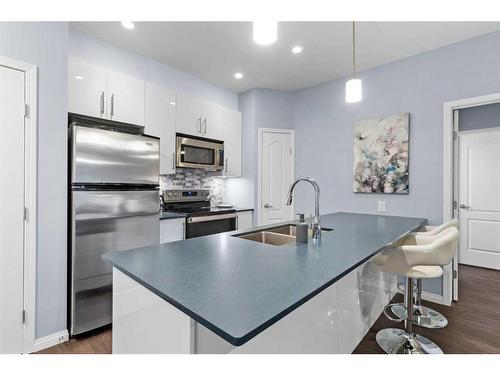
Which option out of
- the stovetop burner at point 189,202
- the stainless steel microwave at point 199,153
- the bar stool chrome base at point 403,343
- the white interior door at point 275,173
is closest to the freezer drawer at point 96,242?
the stovetop burner at point 189,202

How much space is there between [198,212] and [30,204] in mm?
1514

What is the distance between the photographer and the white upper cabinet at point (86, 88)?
2.32 metres

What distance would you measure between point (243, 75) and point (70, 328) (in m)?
3.22

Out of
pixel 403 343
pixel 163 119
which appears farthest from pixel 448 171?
pixel 163 119

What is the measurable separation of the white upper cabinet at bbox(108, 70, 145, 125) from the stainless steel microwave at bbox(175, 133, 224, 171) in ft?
1.80

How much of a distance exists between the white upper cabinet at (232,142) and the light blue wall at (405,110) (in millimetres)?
918

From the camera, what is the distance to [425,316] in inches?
98.0

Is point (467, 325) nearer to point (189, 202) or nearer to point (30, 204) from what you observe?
point (189, 202)

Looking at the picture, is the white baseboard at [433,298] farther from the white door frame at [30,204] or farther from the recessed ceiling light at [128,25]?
the recessed ceiling light at [128,25]

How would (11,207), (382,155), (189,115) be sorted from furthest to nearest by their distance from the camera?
(189,115)
(382,155)
(11,207)

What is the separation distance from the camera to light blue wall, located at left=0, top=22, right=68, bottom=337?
1982mm

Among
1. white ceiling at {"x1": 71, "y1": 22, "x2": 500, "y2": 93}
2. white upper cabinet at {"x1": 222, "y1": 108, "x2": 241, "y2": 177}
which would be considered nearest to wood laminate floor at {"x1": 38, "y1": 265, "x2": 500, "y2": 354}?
white upper cabinet at {"x1": 222, "y1": 108, "x2": 241, "y2": 177}

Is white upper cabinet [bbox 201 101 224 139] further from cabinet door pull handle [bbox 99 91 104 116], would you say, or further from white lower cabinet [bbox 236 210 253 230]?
cabinet door pull handle [bbox 99 91 104 116]

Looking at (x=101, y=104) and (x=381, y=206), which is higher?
(x=101, y=104)
